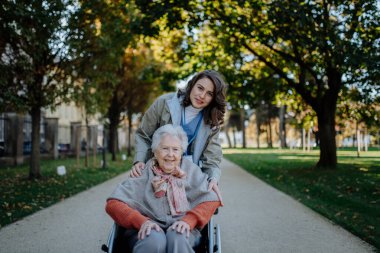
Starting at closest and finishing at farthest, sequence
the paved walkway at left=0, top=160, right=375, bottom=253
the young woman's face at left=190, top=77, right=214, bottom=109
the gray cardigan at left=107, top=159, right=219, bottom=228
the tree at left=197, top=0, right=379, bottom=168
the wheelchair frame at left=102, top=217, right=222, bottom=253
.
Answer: the wheelchair frame at left=102, top=217, right=222, bottom=253 < the gray cardigan at left=107, top=159, right=219, bottom=228 < the young woman's face at left=190, top=77, right=214, bottom=109 < the paved walkway at left=0, top=160, right=375, bottom=253 < the tree at left=197, top=0, right=379, bottom=168

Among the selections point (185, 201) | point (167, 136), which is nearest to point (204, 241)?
point (185, 201)

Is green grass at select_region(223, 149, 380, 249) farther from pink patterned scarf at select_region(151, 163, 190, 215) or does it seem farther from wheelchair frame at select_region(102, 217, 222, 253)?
pink patterned scarf at select_region(151, 163, 190, 215)

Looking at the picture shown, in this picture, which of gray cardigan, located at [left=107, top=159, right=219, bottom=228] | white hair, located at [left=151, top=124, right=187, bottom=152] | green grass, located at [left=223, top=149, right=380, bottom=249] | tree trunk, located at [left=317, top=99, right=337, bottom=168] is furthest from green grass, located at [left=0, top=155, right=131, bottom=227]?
tree trunk, located at [left=317, top=99, right=337, bottom=168]

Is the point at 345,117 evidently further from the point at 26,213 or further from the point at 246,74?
the point at 26,213

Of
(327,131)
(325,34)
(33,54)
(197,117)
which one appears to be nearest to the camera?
(197,117)

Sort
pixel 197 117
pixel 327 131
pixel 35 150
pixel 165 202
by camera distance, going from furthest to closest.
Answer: pixel 327 131 < pixel 35 150 < pixel 197 117 < pixel 165 202

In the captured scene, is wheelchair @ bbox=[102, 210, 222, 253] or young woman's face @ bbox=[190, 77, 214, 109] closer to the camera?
wheelchair @ bbox=[102, 210, 222, 253]

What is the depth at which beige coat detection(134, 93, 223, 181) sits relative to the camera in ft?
11.8

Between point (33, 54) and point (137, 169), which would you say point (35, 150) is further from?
point (137, 169)

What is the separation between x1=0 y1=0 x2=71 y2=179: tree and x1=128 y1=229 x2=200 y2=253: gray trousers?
26.3 ft

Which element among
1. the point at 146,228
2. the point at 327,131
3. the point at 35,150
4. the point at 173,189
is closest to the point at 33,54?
the point at 35,150

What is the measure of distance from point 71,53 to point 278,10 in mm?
5788

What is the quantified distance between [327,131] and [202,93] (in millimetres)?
12374

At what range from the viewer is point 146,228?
274 centimetres
